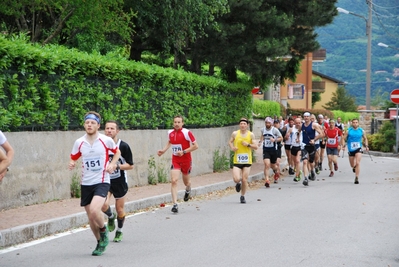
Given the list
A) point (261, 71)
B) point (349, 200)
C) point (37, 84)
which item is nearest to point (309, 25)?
point (261, 71)

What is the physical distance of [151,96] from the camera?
20.0 metres

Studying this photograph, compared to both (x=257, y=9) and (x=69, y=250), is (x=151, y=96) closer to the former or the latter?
(x=257, y=9)

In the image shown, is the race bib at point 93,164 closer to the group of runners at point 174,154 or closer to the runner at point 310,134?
the group of runners at point 174,154

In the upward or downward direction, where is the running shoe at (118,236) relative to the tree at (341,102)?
downward

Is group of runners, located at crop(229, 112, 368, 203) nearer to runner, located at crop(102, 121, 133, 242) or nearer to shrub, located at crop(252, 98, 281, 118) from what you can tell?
runner, located at crop(102, 121, 133, 242)

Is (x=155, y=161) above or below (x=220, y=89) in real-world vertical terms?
below

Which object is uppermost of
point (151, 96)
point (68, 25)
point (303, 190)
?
point (68, 25)

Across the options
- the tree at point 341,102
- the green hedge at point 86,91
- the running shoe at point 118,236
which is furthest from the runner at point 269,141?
the tree at point 341,102

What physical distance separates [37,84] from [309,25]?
14927 millimetres

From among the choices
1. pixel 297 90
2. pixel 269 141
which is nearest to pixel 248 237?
pixel 269 141

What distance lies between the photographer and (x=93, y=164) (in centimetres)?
953

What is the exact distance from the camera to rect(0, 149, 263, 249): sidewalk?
10.5 m

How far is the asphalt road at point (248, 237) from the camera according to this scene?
29.9 ft

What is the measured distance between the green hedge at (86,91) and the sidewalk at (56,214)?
1576 millimetres
